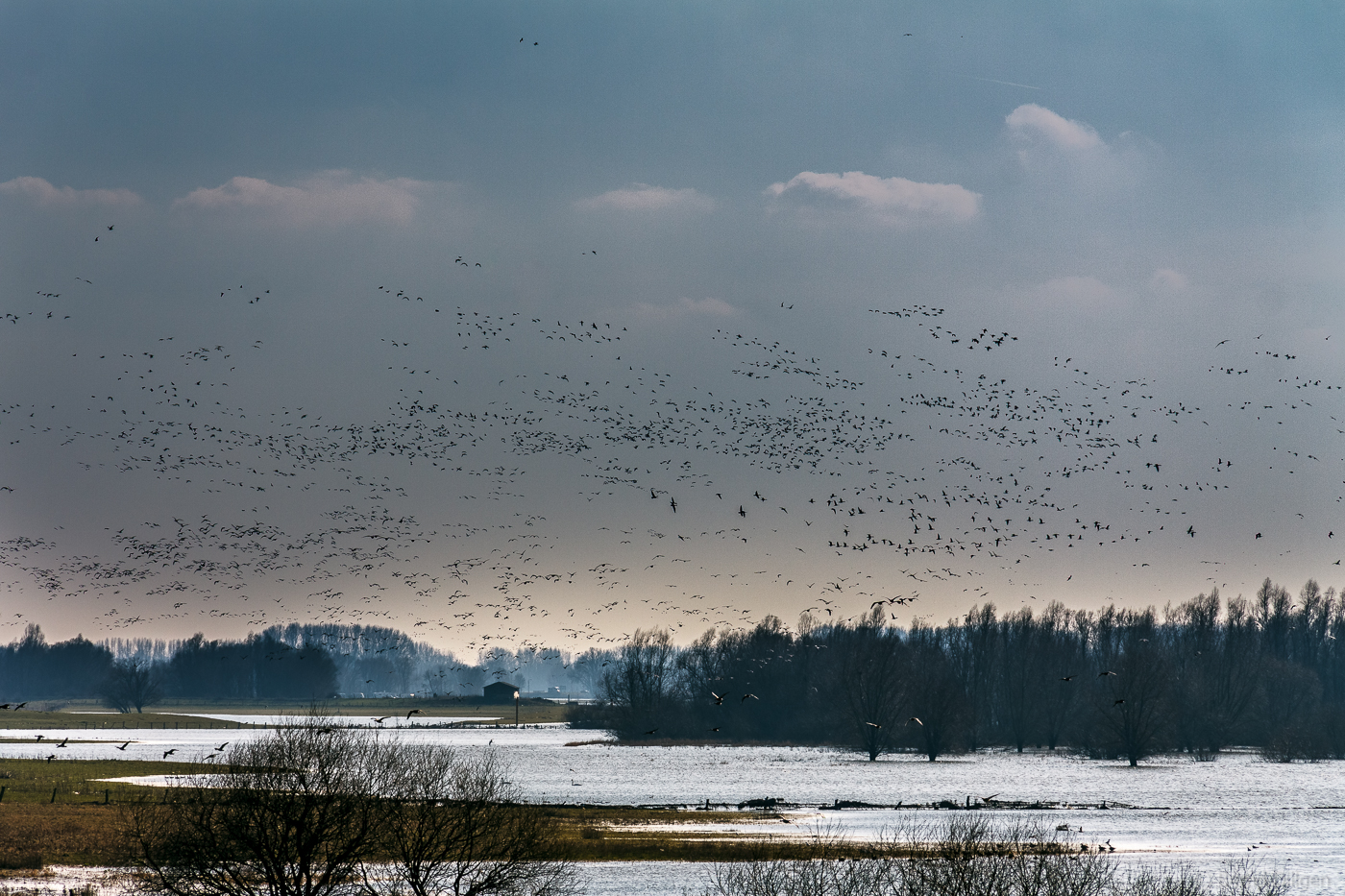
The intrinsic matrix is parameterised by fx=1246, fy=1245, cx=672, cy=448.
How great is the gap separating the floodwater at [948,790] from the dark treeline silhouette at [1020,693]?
18.3 ft

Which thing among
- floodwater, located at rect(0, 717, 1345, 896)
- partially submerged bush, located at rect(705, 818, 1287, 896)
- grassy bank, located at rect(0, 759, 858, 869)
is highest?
partially submerged bush, located at rect(705, 818, 1287, 896)

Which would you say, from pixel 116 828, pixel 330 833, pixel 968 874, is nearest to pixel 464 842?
pixel 330 833

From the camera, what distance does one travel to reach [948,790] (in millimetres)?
99312

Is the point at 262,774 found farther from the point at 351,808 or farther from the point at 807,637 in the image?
the point at 807,637

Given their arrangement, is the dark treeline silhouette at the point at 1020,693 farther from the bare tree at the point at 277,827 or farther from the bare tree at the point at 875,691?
the bare tree at the point at 277,827

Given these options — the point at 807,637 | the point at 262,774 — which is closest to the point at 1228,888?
the point at 262,774

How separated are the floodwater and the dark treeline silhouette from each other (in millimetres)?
5584

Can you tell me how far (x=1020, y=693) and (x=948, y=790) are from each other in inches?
2989

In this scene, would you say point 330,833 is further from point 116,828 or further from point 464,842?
point 116,828

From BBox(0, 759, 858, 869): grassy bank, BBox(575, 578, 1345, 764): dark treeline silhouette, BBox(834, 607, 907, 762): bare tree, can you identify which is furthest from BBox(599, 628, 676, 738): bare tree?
BBox(0, 759, 858, 869): grassy bank

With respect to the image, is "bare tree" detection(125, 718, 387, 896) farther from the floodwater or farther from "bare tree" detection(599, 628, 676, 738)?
"bare tree" detection(599, 628, 676, 738)

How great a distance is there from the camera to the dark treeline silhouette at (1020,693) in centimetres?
14950

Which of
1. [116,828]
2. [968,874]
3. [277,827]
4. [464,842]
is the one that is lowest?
[116,828]

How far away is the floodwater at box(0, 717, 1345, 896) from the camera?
62688 millimetres
